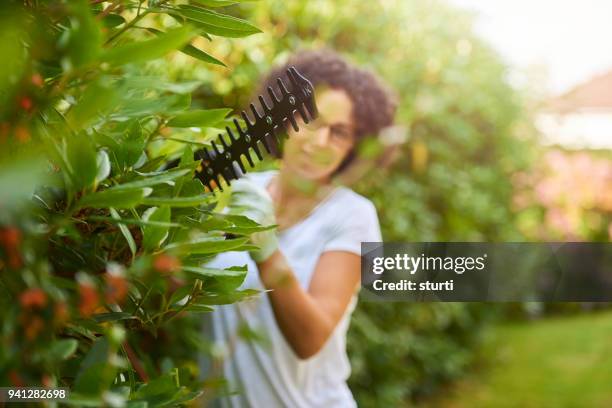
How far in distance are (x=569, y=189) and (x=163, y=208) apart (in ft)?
24.8

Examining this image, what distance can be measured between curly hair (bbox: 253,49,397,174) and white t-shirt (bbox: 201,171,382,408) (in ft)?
0.85

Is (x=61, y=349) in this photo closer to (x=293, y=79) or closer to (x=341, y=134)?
(x=293, y=79)

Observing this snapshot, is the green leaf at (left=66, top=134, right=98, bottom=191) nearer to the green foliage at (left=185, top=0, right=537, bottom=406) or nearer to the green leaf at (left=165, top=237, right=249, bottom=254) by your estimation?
the green leaf at (left=165, top=237, right=249, bottom=254)

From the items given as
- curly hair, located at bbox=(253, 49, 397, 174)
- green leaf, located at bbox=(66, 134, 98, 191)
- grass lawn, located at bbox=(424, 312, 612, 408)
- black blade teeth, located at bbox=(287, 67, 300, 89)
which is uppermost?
curly hair, located at bbox=(253, 49, 397, 174)

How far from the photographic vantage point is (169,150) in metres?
1.24

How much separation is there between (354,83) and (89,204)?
163 cm

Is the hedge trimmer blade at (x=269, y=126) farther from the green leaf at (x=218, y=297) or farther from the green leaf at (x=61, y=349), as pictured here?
the green leaf at (x=61, y=349)

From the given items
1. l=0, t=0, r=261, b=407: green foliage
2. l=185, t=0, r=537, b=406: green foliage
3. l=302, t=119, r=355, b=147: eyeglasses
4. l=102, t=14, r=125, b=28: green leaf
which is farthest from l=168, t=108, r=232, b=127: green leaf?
l=185, t=0, r=537, b=406: green foliage

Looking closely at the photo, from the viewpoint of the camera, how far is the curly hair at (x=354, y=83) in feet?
7.45

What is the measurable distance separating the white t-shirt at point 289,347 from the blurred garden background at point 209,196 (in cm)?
15

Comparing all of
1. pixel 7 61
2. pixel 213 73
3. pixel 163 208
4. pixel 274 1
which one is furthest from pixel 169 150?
pixel 274 1

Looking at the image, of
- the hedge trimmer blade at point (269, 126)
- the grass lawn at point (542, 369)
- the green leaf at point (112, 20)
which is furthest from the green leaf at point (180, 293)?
the grass lawn at point (542, 369)

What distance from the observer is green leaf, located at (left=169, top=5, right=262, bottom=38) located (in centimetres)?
90

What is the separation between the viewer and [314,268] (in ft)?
6.98
